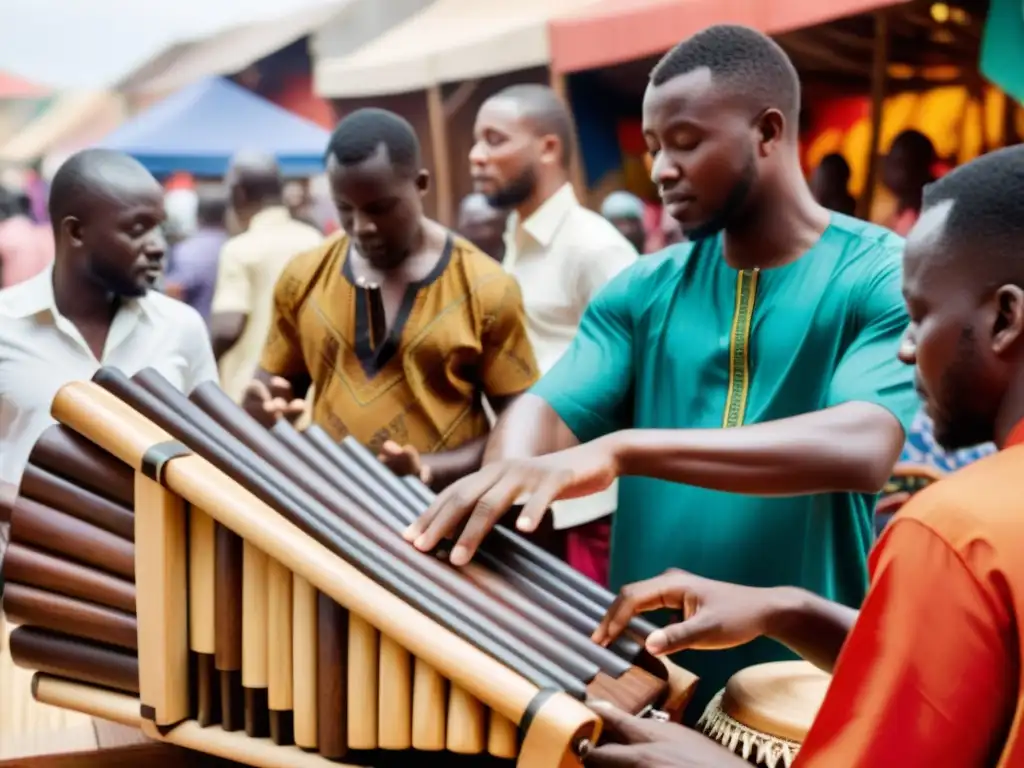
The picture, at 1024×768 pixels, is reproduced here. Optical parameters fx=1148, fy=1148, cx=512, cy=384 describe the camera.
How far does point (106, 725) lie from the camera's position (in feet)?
5.39

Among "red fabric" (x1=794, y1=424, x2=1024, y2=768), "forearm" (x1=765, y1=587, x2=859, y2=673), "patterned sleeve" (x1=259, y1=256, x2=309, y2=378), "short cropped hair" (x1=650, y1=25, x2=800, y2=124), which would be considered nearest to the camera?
"red fabric" (x1=794, y1=424, x2=1024, y2=768)

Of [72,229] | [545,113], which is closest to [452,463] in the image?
[72,229]

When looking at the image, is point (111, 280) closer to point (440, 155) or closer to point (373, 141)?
point (373, 141)

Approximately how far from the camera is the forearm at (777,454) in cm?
156

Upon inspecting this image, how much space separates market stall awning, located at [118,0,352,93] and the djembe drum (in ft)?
33.8

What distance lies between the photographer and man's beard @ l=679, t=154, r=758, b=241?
178 cm

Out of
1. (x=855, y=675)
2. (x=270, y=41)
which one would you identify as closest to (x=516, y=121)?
(x=855, y=675)

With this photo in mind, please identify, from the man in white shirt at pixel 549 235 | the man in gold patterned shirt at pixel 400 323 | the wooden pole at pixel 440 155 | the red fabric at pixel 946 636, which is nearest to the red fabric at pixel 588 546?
the man in white shirt at pixel 549 235

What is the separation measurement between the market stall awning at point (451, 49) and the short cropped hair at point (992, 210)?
6.06 metres

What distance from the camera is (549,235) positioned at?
3.45 m

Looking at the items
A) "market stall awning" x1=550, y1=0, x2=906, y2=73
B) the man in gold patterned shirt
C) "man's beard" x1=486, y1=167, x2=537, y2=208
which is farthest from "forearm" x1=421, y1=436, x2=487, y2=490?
"market stall awning" x1=550, y1=0, x2=906, y2=73

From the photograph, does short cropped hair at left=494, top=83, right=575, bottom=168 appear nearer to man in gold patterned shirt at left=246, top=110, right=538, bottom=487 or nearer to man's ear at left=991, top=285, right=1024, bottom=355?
man in gold patterned shirt at left=246, top=110, right=538, bottom=487

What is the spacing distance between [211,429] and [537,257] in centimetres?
209

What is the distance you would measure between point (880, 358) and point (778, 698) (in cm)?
53
